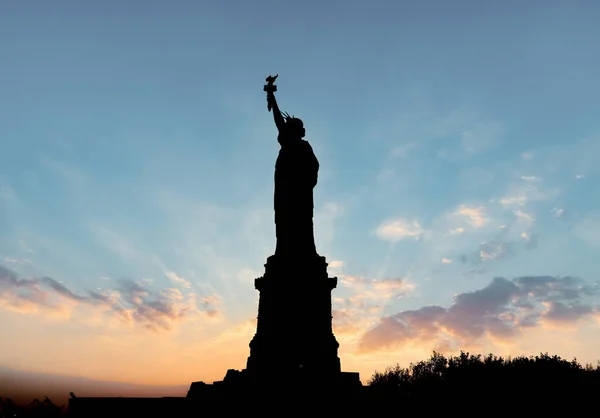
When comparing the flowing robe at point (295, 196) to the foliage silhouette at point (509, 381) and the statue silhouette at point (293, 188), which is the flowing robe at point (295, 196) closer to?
the statue silhouette at point (293, 188)

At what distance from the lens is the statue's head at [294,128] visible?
14.6 m

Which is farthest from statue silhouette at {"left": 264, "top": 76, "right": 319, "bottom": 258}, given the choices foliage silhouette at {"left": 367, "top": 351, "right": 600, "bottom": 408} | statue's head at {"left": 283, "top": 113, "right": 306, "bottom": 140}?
foliage silhouette at {"left": 367, "top": 351, "right": 600, "bottom": 408}

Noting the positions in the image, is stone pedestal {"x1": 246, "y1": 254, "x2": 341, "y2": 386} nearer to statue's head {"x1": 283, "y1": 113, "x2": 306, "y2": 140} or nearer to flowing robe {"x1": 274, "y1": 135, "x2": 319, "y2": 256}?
flowing robe {"x1": 274, "y1": 135, "x2": 319, "y2": 256}

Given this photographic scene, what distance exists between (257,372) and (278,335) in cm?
110

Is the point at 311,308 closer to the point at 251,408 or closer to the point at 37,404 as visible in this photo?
the point at 251,408

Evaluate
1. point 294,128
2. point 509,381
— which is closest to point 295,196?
point 294,128

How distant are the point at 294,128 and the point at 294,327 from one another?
20.8 feet

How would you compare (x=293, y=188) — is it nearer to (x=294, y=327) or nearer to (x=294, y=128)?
(x=294, y=128)

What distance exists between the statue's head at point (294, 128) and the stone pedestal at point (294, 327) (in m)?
4.07

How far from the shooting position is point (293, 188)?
14.1 meters

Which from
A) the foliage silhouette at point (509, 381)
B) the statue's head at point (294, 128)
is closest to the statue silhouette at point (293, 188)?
the statue's head at point (294, 128)

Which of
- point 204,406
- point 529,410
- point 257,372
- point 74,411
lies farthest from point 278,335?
point 529,410

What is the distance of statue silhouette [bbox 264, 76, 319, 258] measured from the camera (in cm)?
1351

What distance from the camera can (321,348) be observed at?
12.1m
